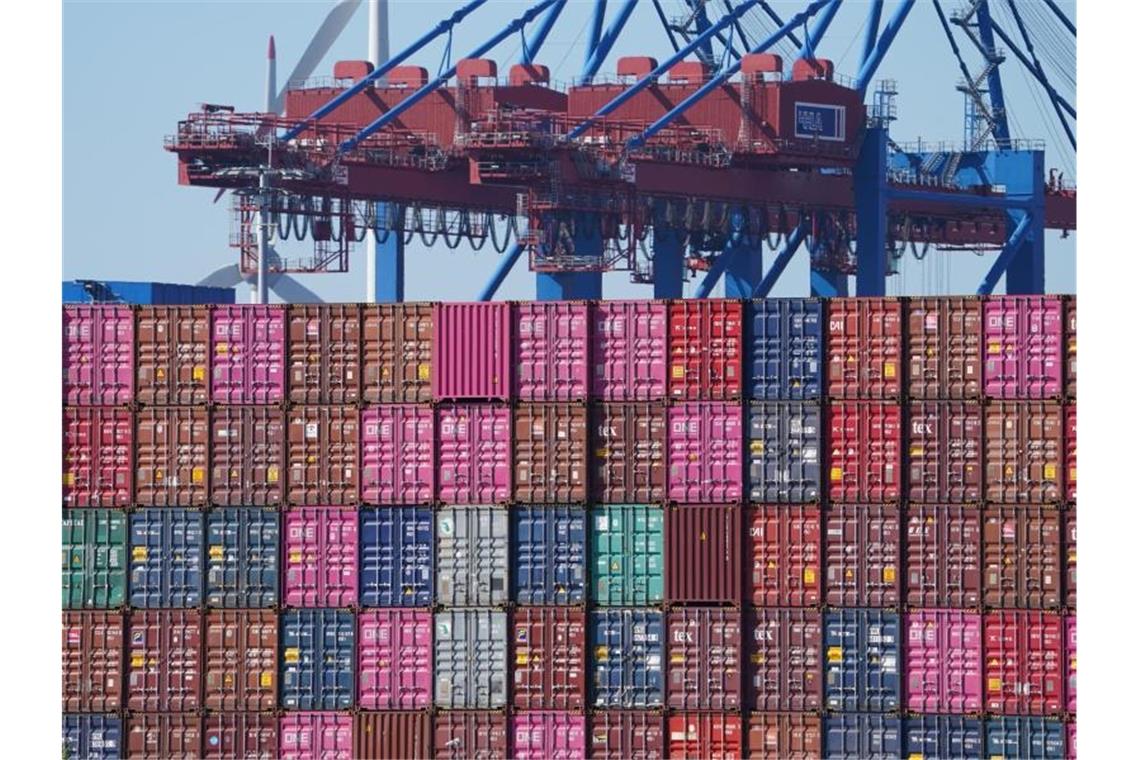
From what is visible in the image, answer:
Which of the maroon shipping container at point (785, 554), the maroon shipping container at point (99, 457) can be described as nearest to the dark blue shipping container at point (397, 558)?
the maroon shipping container at point (99, 457)

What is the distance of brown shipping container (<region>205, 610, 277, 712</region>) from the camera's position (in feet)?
172

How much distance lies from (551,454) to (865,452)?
623 cm

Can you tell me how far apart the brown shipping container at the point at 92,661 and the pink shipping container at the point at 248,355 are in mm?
5131

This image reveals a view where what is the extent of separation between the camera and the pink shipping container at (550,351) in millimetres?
52375

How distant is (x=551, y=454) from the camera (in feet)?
171

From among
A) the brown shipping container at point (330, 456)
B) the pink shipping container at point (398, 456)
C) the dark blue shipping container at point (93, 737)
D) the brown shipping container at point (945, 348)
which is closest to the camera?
the brown shipping container at point (945, 348)

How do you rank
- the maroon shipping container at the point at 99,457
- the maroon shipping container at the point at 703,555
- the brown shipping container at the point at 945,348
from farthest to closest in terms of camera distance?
the maroon shipping container at the point at 99,457 < the maroon shipping container at the point at 703,555 < the brown shipping container at the point at 945,348

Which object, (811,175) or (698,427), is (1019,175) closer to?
(811,175)

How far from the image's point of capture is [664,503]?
171 ft

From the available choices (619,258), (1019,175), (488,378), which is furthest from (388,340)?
(1019,175)

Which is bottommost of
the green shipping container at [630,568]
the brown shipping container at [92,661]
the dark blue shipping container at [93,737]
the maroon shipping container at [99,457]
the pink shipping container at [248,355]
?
the dark blue shipping container at [93,737]

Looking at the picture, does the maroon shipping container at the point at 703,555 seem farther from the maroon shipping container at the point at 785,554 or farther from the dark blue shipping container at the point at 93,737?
the dark blue shipping container at the point at 93,737

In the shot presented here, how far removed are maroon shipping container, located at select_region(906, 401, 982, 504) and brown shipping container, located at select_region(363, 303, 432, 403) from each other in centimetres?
990

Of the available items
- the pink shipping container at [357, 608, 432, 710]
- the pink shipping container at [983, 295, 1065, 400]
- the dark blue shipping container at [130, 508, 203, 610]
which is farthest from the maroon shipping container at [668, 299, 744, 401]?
the dark blue shipping container at [130, 508, 203, 610]
